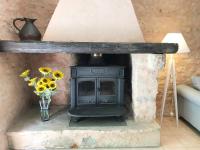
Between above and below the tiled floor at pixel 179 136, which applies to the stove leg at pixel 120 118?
above

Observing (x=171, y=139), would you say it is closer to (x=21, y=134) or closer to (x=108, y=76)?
(x=108, y=76)

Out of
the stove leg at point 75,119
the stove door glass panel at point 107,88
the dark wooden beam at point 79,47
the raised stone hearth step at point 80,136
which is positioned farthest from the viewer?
the stove door glass panel at point 107,88

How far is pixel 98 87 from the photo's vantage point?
9.55 feet

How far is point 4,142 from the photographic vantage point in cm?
238

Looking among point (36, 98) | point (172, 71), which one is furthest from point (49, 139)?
point (172, 71)

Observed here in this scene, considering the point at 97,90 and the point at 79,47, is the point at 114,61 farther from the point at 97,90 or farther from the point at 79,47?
the point at 79,47

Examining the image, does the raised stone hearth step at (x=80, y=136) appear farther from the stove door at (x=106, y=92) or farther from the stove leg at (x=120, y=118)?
the stove door at (x=106, y=92)

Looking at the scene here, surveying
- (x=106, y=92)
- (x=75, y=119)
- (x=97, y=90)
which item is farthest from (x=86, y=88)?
(x=75, y=119)

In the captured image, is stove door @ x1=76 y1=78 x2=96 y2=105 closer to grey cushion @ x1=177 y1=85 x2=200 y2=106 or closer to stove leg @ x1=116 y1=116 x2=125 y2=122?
stove leg @ x1=116 y1=116 x2=125 y2=122

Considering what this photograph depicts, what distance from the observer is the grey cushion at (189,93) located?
2853mm

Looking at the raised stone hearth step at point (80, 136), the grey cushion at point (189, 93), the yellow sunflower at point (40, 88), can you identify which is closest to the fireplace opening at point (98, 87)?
the raised stone hearth step at point (80, 136)

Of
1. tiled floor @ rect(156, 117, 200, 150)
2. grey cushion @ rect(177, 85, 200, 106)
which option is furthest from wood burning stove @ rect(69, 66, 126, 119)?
grey cushion @ rect(177, 85, 200, 106)

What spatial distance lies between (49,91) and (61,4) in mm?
1225

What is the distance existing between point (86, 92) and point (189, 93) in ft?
4.75
